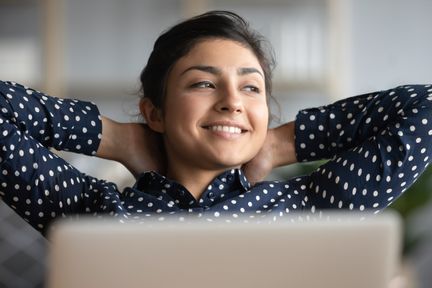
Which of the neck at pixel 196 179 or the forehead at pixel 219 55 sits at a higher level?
the forehead at pixel 219 55

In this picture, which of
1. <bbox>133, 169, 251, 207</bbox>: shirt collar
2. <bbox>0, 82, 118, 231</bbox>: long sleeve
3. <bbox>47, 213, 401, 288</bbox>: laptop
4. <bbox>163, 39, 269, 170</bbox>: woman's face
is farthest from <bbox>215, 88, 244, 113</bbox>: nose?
<bbox>47, 213, 401, 288</bbox>: laptop

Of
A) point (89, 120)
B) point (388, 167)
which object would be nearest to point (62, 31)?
point (89, 120)

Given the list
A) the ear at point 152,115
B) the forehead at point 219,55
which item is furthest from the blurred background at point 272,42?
the forehead at point 219,55

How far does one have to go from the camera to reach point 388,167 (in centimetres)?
148

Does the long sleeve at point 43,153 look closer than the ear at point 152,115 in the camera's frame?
Yes

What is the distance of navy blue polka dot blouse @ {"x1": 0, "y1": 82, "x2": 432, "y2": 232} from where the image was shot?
149 centimetres

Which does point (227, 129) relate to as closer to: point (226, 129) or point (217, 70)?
point (226, 129)

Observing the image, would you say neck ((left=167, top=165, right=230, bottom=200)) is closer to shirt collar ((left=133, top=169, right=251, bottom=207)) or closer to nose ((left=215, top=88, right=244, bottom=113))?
shirt collar ((left=133, top=169, right=251, bottom=207))

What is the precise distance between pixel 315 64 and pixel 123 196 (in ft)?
8.16

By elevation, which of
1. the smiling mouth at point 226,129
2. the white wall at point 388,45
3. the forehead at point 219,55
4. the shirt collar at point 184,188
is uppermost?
the forehead at point 219,55

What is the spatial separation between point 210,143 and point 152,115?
22cm

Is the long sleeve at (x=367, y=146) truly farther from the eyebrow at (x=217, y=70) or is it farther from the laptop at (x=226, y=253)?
the laptop at (x=226, y=253)

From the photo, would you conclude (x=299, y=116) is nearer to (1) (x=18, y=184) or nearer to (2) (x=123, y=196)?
(2) (x=123, y=196)

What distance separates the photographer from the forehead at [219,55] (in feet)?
5.14
